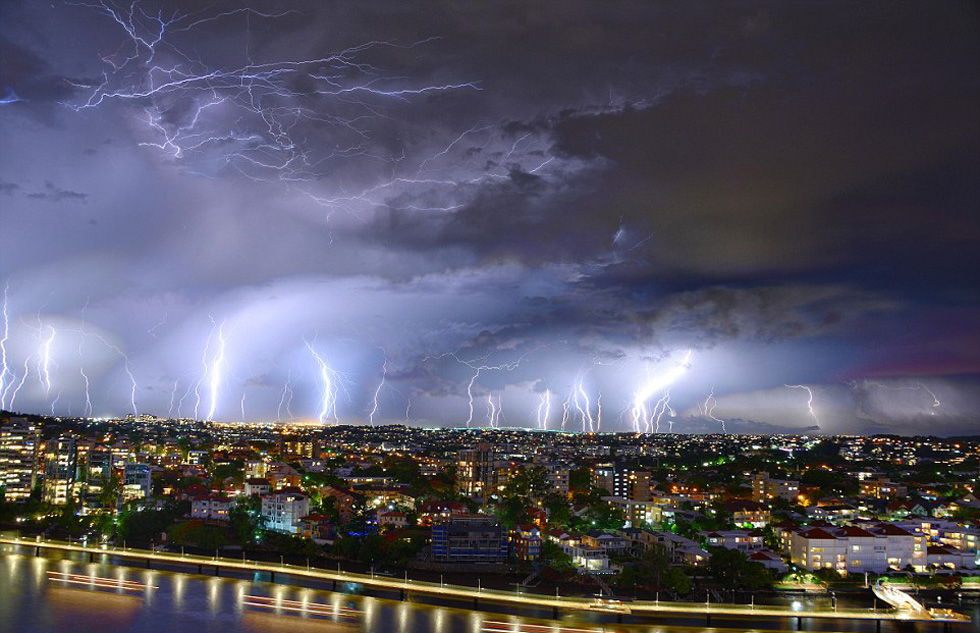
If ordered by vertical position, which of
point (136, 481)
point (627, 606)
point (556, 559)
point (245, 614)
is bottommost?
point (245, 614)

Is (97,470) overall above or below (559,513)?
above

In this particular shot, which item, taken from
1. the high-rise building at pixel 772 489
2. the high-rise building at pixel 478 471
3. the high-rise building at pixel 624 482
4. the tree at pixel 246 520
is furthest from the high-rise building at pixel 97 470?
the high-rise building at pixel 772 489

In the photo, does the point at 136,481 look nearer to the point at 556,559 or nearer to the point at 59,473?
the point at 59,473

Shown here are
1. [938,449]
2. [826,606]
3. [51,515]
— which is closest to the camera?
[826,606]

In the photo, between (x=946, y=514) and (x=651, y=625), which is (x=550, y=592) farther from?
(x=946, y=514)

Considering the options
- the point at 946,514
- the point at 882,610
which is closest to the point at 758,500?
the point at 946,514

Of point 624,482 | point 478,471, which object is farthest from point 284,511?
point 624,482

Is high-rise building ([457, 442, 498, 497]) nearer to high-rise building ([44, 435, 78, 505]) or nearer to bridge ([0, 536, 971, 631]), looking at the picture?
high-rise building ([44, 435, 78, 505])
